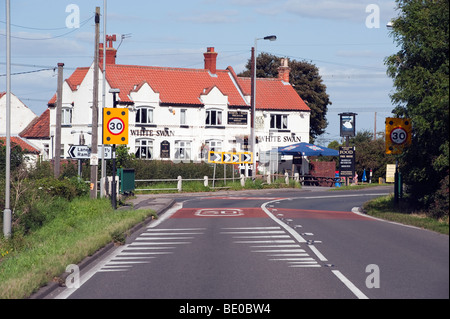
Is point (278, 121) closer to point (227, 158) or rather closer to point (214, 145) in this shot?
point (214, 145)

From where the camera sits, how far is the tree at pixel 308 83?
82438 mm

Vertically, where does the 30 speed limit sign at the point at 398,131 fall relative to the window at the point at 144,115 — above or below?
below

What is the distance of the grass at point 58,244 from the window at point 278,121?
38443mm

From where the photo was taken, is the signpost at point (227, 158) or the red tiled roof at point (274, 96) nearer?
the signpost at point (227, 158)

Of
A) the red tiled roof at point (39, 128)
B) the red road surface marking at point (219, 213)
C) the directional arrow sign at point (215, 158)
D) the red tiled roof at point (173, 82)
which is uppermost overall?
the red tiled roof at point (173, 82)

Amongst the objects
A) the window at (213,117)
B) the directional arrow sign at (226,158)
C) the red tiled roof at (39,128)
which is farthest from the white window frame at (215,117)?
the red tiled roof at (39,128)

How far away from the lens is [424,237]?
4160mm

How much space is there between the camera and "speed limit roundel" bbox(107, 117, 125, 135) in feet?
82.8

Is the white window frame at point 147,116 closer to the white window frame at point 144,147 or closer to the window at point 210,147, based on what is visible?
the white window frame at point 144,147

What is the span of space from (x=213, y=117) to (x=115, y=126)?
128 ft

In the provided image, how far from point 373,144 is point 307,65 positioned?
31644 mm

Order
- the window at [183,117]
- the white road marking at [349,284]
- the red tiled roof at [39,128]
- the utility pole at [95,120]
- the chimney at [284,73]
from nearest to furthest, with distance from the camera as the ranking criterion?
the white road marking at [349,284] → the utility pole at [95,120] → the window at [183,117] → the red tiled roof at [39,128] → the chimney at [284,73]

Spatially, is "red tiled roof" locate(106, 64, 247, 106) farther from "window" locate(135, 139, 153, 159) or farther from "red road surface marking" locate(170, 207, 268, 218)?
"red road surface marking" locate(170, 207, 268, 218)

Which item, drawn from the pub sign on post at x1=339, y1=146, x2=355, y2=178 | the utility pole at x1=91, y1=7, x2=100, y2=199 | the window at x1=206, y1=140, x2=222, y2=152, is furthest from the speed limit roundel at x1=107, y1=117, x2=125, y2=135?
the window at x1=206, y1=140, x2=222, y2=152
